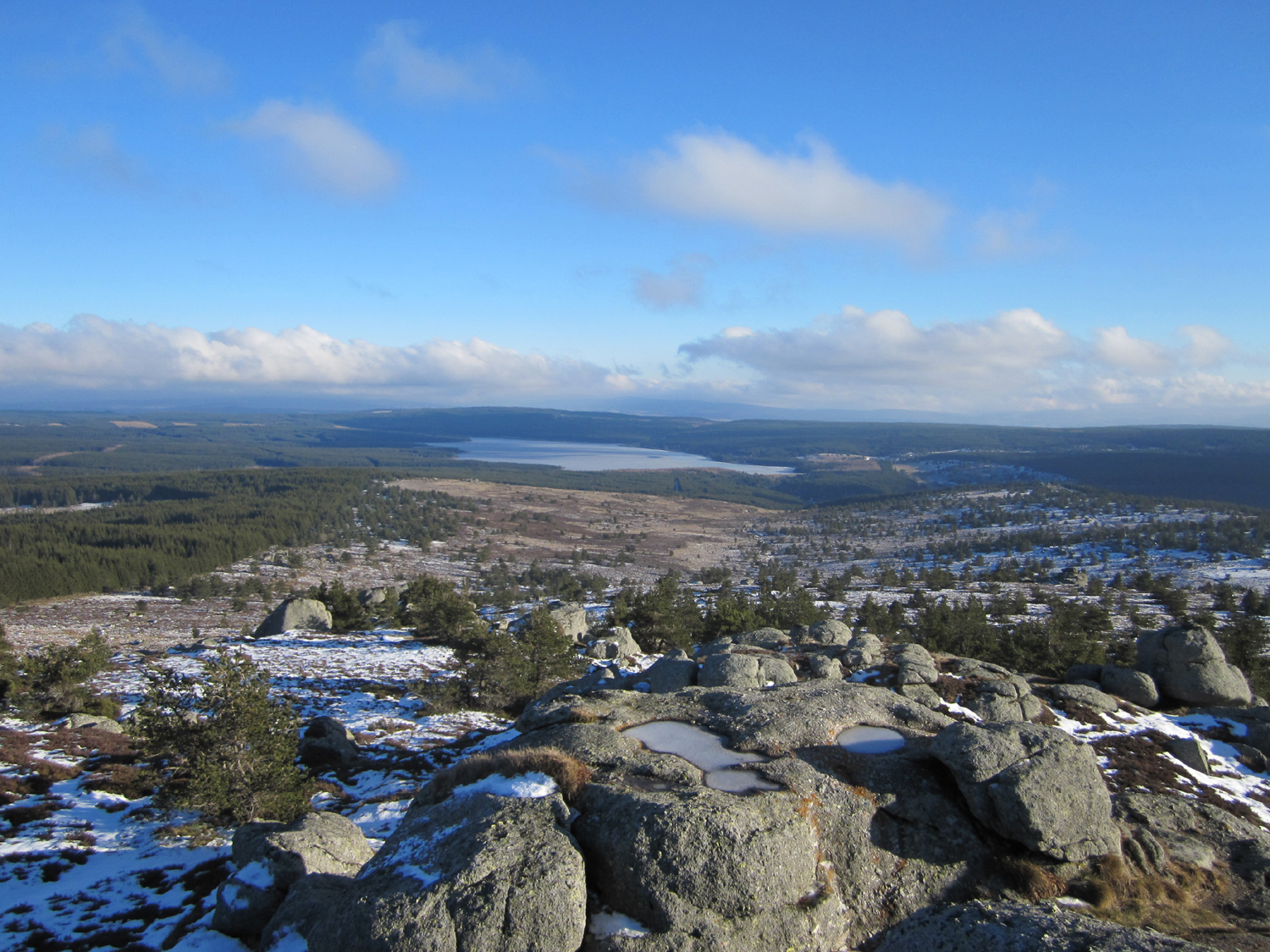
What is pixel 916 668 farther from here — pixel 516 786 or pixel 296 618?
pixel 296 618

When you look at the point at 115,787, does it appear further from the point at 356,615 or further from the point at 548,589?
the point at 548,589

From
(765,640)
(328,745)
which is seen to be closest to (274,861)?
(328,745)

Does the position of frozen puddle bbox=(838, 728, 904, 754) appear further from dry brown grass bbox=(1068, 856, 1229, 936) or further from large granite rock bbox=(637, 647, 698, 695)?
large granite rock bbox=(637, 647, 698, 695)

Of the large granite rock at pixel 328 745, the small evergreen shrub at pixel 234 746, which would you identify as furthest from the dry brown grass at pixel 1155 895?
the large granite rock at pixel 328 745

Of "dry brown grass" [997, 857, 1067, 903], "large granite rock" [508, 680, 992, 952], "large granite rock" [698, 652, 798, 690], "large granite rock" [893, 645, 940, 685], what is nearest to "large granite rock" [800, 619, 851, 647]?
"large granite rock" [893, 645, 940, 685]

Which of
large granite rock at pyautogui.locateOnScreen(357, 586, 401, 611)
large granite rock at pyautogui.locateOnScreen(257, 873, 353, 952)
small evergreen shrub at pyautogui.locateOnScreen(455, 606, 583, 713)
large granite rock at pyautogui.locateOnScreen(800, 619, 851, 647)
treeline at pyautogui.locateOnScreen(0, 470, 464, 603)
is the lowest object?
treeline at pyautogui.locateOnScreen(0, 470, 464, 603)

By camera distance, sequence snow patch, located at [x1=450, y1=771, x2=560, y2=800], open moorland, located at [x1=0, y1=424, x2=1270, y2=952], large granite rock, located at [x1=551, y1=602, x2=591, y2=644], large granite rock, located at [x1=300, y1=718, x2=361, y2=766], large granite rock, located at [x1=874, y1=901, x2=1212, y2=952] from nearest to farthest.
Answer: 1. large granite rock, located at [x1=874, y1=901, x2=1212, y2=952]
2. open moorland, located at [x1=0, y1=424, x2=1270, y2=952]
3. snow patch, located at [x1=450, y1=771, x2=560, y2=800]
4. large granite rock, located at [x1=300, y1=718, x2=361, y2=766]
5. large granite rock, located at [x1=551, y1=602, x2=591, y2=644]

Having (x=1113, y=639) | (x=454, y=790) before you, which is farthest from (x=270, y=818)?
(x=1113, y=639)

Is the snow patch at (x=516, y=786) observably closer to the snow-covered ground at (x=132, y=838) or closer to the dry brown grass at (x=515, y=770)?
the dry brown grass at (x=515, y=770)
